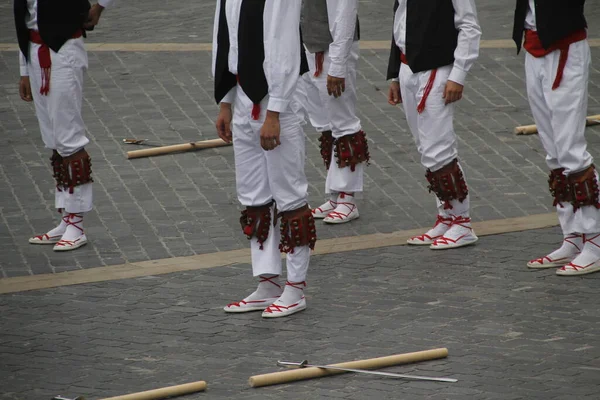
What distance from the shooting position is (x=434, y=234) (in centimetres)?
909

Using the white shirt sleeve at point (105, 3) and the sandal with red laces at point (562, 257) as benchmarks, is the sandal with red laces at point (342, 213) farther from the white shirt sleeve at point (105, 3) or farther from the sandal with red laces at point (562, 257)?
the white shirt sleeve at point (105, 3)

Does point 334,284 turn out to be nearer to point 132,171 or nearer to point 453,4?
point 453,4

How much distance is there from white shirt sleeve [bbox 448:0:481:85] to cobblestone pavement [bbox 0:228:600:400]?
50.7 inches

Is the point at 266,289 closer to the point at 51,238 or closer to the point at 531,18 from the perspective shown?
the point at 51,238

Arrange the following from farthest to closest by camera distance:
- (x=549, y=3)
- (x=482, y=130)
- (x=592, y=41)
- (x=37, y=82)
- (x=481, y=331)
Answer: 1. (x=592, y=41)
2. (x=482, y=130)
3. (x=37, y=82)
4. (x=549, y=3)
5. (x=481, y=331)

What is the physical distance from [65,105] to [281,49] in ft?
7.81

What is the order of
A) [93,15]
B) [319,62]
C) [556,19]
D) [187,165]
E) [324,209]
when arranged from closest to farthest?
[556,19] → [93,15] → [319,62] → [324,209] → [187,165]

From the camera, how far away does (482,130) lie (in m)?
11.9

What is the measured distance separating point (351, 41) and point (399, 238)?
1.47m

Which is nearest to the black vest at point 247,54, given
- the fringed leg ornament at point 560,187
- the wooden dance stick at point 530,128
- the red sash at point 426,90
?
the red sash at point 426,90

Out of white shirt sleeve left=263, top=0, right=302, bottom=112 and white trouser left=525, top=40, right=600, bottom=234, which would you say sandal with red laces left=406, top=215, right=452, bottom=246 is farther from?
white shirt sleeve left=263, top=0, right=302, bottom=112

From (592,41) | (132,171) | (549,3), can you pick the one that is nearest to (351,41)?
(549,3)

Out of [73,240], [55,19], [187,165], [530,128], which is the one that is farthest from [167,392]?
[530,128]

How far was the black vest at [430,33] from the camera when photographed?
8.52m
